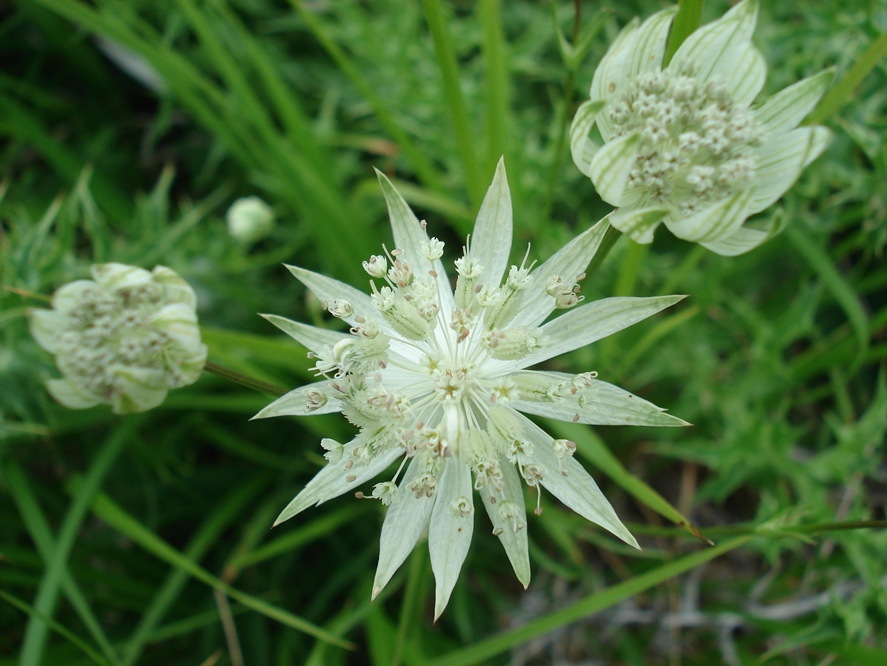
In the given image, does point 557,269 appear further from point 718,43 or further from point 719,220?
point 718,43

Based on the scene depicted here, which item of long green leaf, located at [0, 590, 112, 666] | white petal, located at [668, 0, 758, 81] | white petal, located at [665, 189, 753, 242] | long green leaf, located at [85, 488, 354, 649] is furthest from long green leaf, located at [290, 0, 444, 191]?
long green leaf, located at [0, 590, 112, 666]

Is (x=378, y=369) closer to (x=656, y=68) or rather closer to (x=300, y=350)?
(x=300, y=350)

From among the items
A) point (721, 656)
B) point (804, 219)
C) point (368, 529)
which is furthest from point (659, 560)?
point (804, 219)

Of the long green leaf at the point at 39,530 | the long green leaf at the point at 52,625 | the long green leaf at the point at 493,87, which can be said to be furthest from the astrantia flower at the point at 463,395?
the long green leaf at the point at 39,530

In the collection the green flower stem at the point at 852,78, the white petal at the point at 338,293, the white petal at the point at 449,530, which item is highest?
the green flower stem at the point at 852,78

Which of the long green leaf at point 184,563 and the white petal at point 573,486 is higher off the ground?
the white petal at point 573,486

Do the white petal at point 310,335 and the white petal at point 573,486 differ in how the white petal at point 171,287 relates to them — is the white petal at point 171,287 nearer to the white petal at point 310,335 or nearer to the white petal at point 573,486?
the white petal at point 310,335
